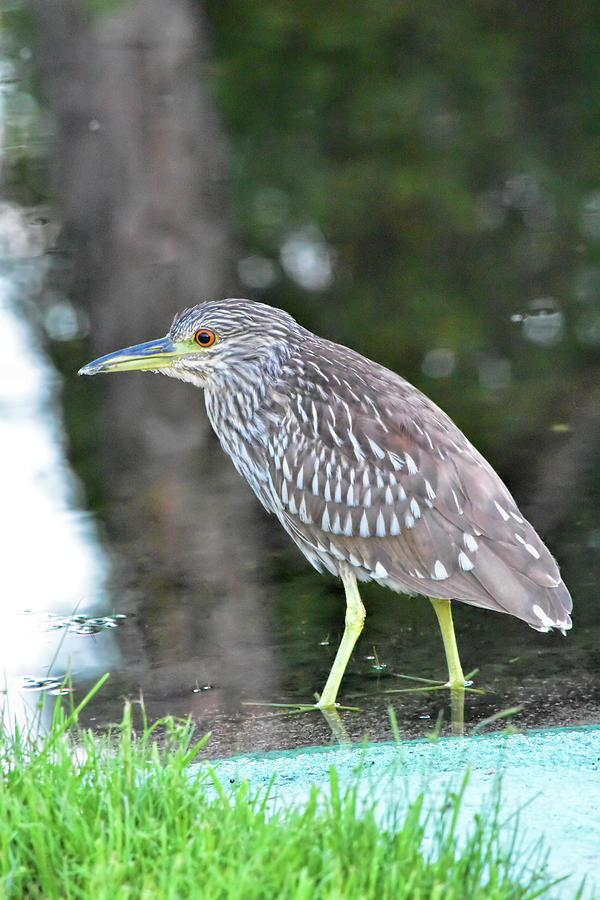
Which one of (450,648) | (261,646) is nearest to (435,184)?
(261,646)

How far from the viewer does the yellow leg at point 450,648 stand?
5012mm

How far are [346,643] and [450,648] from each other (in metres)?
0.40

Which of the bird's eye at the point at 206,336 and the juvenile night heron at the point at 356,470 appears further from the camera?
the bird's eye at the point at 206,336

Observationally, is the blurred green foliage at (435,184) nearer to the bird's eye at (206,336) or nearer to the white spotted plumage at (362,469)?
the white spotted plumage at (362,469)

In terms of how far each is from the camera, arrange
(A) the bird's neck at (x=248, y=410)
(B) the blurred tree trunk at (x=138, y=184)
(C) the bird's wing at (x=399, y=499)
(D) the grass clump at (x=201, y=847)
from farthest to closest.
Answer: (B) the blurred tree trunk at (x=138, y=184), (A) the bird's neck at (x=248, y=410), (C) the bird's wing at (x=399, y=499), (D) the grass clump at (x=201, y=847)

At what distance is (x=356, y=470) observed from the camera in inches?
199

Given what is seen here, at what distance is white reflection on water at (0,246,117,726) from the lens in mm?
5402

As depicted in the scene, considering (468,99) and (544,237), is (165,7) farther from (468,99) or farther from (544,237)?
(468,99)

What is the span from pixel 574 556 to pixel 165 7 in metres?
5.41

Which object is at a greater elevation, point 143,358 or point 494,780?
point 143,358

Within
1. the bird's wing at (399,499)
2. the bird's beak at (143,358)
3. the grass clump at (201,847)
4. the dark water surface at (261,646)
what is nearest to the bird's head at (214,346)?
the bird's beak at (143,358)

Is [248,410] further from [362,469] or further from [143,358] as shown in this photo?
[362,469]

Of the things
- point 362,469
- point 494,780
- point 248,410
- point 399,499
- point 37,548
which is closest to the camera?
point 494,780

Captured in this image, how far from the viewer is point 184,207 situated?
9320 mm
